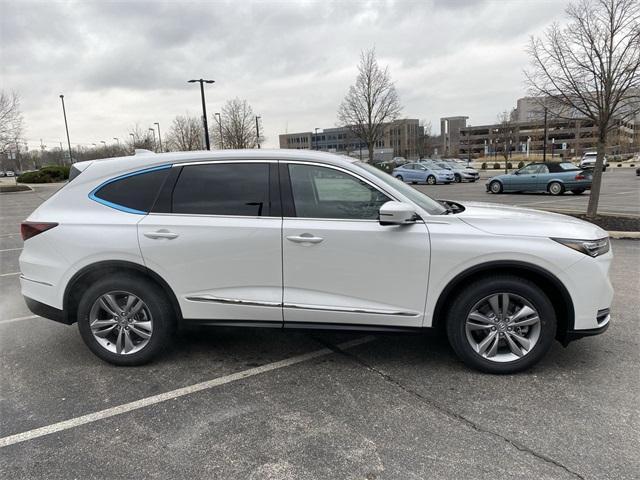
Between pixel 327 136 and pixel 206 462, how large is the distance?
11331cm

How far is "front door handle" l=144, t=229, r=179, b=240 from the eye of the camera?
3531 mm

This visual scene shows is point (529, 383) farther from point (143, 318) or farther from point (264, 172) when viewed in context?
point (143, 318)

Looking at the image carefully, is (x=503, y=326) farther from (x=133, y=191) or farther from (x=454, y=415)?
(x=133, y=191)

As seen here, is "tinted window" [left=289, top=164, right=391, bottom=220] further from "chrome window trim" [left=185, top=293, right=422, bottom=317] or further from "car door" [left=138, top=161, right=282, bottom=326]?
"chrome window trim" [left=185, top=293, right=422, bottom=317]

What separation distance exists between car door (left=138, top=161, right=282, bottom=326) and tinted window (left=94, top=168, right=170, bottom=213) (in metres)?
0.09

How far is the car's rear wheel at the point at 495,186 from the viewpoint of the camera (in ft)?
64.7

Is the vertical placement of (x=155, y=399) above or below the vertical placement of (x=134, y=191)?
below

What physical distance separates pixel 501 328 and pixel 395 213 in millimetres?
1203

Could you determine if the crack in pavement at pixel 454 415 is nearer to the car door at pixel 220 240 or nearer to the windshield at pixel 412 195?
the car door at pixel 220 240

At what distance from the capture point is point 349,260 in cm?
338

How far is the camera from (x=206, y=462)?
2.57m

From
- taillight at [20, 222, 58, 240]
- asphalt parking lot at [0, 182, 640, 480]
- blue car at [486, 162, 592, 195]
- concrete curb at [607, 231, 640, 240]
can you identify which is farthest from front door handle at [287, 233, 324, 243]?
blue car at [486, 162, 592, 195]

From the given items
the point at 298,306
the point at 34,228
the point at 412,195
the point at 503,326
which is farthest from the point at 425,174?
the point at 34,228

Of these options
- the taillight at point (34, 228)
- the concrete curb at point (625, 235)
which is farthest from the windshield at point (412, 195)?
the concrete curb at point (625, 235)
